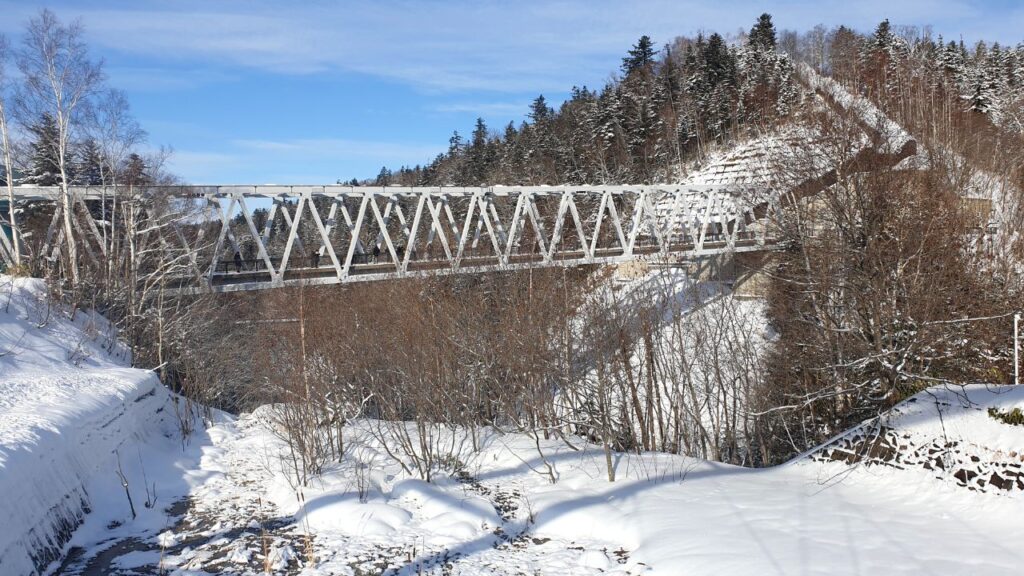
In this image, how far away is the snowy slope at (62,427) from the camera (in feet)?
26.6

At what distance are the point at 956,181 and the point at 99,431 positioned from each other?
28.4m

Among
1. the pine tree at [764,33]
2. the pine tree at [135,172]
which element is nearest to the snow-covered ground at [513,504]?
the pine tree at [135,172]

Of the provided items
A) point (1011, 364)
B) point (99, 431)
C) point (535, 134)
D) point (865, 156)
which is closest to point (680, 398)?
point (1011, 364)

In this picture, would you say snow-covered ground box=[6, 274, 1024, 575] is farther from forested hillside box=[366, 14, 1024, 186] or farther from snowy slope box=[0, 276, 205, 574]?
forested hillside box=[366, 14, 1024, 186]

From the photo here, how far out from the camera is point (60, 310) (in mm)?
17328

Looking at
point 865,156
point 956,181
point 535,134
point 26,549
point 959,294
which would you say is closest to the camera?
point 26,549

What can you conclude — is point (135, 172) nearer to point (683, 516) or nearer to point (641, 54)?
point (683, 516)

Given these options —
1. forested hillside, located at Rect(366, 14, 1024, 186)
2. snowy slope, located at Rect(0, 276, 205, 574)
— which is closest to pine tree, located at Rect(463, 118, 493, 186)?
forested hillside, located at Rect(366, 14, 1024, 186)

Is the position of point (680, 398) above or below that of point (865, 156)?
below

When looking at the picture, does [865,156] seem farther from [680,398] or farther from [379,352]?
[379,352]

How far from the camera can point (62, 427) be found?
9.97 metres

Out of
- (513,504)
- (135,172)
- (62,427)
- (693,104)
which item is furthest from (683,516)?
(693,104)

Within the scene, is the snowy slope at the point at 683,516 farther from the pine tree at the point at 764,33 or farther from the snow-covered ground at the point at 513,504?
the pine tree at the point at 764,33

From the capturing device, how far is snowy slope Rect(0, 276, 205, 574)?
8.09 metres
